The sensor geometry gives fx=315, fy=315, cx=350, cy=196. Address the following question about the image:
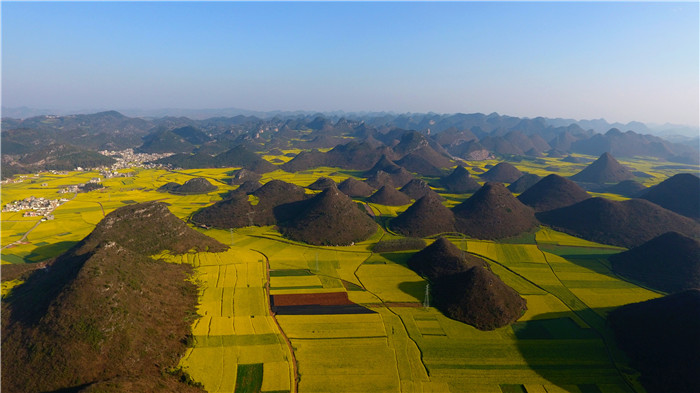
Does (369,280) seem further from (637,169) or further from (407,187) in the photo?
(637,169)

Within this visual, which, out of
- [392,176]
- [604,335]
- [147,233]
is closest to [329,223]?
[147,233]

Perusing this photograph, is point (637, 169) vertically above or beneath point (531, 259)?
above

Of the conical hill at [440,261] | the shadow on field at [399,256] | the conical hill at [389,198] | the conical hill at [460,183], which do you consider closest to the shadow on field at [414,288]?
the conical hill at [440,261]

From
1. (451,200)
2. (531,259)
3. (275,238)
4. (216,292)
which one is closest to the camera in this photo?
(216,292)

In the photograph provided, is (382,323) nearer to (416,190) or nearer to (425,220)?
(425,220)

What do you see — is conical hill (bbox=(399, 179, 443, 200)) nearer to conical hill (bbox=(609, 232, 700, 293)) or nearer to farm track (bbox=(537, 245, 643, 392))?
conical hill (bbox=(609, 232, 700, 293))

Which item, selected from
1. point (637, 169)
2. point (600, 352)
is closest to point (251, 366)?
point (600, 352)

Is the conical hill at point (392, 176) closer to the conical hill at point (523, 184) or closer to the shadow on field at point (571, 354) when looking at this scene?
the conical hill at point (523, 184)
